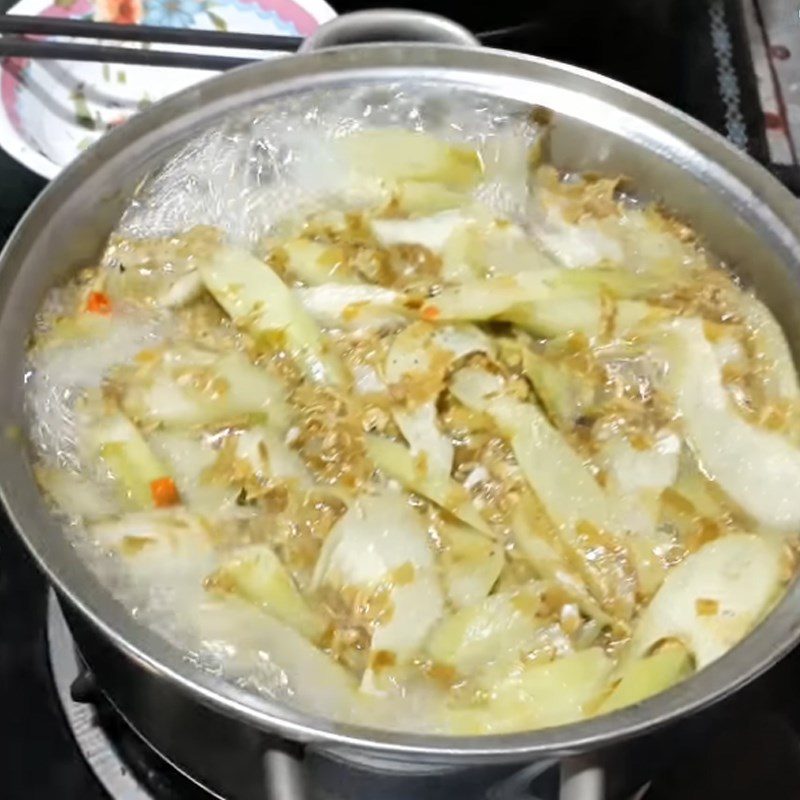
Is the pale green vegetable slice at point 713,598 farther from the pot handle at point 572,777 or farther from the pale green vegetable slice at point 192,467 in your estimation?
the pale green vegetable slice at point 192,467

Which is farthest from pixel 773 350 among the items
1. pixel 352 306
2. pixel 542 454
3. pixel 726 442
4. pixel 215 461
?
pixel 215 461

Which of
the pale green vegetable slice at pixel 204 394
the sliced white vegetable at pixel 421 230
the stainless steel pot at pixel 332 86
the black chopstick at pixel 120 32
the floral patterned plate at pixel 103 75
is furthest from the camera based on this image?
the floral patterned plate at pixel 103 75

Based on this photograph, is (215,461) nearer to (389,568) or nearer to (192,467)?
(192,467)

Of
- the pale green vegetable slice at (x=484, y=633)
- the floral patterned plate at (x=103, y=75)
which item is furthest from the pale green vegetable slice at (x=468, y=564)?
the floral patterned plate at (x=103, y=75)

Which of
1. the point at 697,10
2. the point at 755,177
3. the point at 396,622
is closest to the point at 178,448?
the point at 396,622

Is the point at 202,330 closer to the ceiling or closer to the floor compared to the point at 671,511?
closer to the ceiling

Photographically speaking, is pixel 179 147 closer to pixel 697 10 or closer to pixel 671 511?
pixel 671 511
